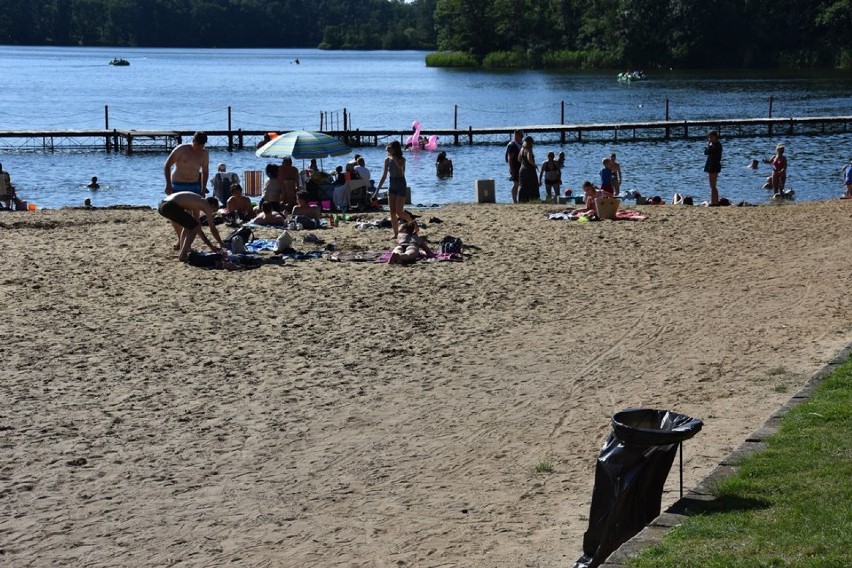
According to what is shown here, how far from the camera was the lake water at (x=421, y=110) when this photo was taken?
30.9 metres

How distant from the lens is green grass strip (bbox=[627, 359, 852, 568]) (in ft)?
16.8

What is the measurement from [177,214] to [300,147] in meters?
6.11

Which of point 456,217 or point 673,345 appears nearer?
point 673,345

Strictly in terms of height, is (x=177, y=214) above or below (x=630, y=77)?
below

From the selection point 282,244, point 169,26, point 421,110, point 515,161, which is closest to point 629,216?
point 515,161

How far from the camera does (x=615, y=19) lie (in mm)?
97188

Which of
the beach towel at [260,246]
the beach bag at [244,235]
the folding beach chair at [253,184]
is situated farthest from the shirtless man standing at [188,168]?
the folding beach chair at [253,184]

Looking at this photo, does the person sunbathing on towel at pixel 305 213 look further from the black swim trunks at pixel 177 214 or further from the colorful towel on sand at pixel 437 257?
the black swim trunks at pixel 177 214

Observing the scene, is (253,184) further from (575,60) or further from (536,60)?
(536,60)

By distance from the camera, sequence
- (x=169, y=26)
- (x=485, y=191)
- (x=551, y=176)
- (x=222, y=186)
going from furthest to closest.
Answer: (x=169, y=26) < (x=551, y=176) < (x=485, y=191) < (x=222, y=186)

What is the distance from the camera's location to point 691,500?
595 cm

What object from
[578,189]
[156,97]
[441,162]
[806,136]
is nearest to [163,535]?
[578,189]

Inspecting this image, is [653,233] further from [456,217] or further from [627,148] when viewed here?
[627,148]

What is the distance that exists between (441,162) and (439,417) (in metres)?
22.9
